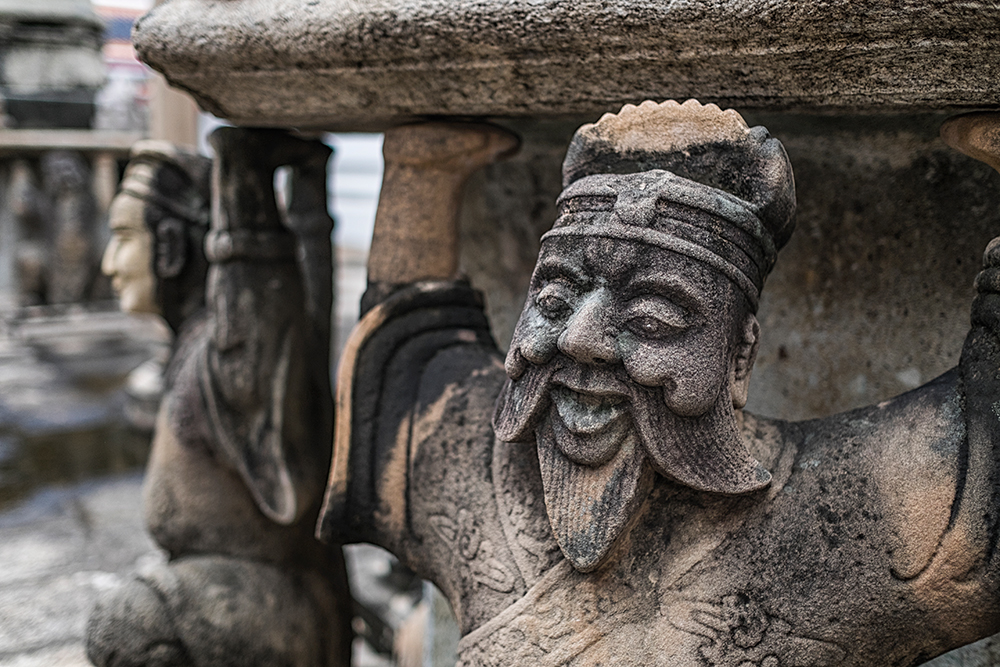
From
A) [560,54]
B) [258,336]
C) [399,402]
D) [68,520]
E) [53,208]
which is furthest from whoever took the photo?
[53,208]

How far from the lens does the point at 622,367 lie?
101 centimetres

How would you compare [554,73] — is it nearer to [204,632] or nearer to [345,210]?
[204,632]

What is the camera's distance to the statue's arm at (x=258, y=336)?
5.38 ft

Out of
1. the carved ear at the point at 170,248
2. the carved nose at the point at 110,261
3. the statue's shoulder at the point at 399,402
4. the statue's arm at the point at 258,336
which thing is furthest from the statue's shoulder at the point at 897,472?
the carved nose at the point at 110,261

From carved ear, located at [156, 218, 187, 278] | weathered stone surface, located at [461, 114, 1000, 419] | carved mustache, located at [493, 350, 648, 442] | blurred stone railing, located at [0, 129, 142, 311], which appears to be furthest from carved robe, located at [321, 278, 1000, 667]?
blurred stone railing, located at [0, 129, 142, 311]

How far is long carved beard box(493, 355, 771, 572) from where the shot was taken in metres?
1.01

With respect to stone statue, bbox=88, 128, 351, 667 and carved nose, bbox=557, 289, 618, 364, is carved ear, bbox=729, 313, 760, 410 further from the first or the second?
stone statue, bbox=88, 128, 351, 667

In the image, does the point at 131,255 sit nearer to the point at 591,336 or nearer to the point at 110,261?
the point at 110,261

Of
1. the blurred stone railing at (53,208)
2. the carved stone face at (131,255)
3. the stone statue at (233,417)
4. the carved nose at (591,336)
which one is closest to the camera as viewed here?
the carved nose at (591,336)

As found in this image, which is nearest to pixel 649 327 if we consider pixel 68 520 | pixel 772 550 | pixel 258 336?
pixel 772 550

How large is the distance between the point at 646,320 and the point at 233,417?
1015 mm

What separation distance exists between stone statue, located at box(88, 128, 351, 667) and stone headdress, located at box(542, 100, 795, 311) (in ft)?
2.66

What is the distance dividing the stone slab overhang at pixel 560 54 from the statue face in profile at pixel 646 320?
0.10 m

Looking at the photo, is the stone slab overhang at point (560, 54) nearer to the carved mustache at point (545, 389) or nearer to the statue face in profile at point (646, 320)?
the statue face in profile at point (646, 320)
